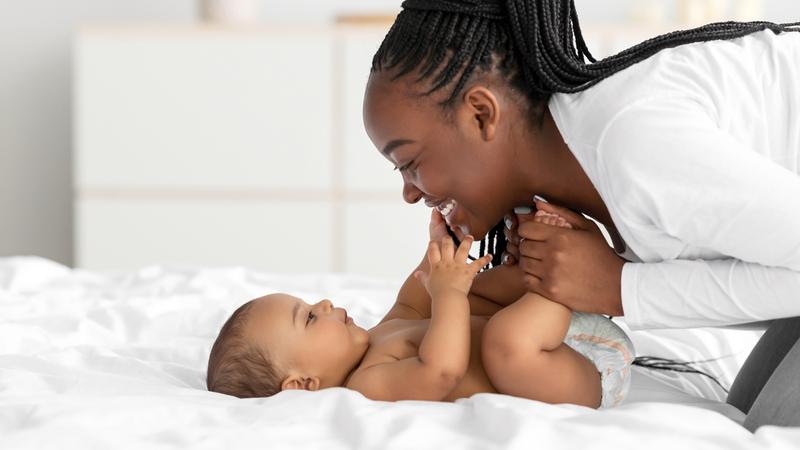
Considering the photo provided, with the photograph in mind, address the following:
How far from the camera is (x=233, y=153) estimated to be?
3436 millimetres

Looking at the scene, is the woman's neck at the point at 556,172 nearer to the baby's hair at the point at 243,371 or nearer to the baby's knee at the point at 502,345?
the baby's knee at the point at 502,345

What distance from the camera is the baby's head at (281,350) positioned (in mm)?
1249

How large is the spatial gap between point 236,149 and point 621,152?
8.06ft

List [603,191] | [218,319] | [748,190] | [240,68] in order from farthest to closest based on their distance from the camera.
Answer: [240,68]
[218,319]
[603,191]
[748,190]

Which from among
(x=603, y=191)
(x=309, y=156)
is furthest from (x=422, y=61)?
(x=309, y=156)

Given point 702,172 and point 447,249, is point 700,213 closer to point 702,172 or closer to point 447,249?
point 702,172

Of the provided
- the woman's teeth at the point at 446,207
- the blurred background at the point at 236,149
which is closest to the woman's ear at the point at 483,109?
the woman's teeth at the point at 446,207

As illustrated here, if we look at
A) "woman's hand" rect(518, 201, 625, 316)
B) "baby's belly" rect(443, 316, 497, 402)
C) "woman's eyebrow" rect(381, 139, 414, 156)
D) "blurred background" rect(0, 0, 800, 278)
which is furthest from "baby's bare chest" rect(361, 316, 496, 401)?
"blurred background" rect(0, 0, 800, 278)

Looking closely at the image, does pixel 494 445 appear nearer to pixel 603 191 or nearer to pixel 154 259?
pixel 603 191

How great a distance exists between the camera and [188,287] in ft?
6.22

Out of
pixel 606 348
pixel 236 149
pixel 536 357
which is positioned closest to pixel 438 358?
pixel 536 357

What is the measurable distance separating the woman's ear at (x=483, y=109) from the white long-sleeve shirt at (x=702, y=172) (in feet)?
0.25

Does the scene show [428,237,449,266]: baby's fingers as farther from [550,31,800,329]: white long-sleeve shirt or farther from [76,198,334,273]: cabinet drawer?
[76,198,334,273]: cabinet drawer

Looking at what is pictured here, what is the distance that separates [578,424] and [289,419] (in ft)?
0.95
